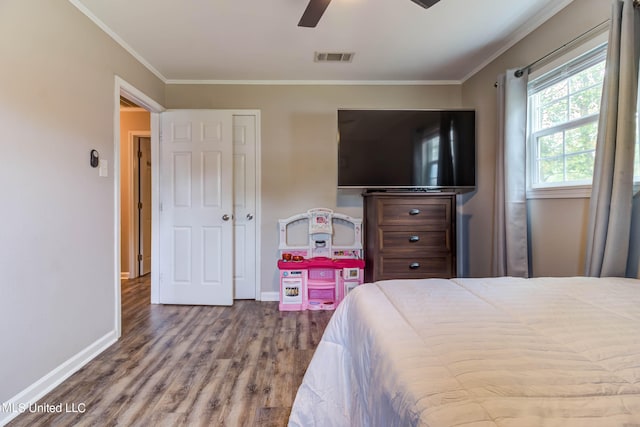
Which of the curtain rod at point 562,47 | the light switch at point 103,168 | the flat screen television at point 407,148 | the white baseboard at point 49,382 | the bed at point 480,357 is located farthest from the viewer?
the flat screen television at point 407,148

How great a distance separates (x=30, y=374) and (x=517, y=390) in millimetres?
2251

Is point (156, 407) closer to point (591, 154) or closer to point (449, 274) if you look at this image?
point (449, 274)

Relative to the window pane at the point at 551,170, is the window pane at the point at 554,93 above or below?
above

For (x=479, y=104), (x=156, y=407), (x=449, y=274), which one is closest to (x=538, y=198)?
(x=449, y=274)

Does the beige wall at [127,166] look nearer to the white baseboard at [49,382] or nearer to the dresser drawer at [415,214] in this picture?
the white baseboard at [49,382]

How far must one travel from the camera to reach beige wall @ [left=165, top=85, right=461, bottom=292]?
10.5ft

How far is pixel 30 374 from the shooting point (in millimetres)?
1578

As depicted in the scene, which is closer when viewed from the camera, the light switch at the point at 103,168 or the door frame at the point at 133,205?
the light switch at the point at 103,168

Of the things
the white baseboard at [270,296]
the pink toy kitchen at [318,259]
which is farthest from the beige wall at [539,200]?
the white baseboard at [270,296]

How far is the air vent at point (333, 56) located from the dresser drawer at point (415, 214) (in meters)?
1.35

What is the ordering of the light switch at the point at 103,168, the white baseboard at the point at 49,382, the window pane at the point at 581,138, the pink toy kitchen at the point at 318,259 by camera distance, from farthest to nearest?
the pink toy kitchen at the point at 318,259 → the light switch at the point at 103,168 → the window pane at the point at 581,138 → the white baseboard at the point at 49,382

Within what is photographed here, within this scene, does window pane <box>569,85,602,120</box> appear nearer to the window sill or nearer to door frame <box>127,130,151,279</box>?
the window sill

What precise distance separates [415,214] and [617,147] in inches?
54.0

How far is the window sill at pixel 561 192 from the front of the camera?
1855 millimetres
